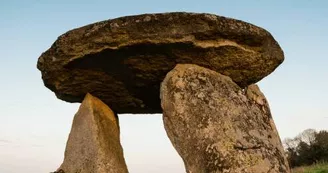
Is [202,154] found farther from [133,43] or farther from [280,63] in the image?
[280,63]

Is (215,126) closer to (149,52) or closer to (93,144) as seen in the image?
(149,52)

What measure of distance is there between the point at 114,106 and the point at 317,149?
907 inches

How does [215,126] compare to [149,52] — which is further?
[149,52]

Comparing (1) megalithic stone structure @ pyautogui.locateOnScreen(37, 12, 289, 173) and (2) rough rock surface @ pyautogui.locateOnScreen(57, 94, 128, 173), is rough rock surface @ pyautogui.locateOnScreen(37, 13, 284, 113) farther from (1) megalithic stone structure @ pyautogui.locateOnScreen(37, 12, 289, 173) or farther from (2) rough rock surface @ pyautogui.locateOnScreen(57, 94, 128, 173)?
(2) rough rock surface @ pyautogui.locateOnScreen(57, 94, 128, 173)

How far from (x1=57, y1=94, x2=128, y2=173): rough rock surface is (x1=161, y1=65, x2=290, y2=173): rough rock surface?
147 cm

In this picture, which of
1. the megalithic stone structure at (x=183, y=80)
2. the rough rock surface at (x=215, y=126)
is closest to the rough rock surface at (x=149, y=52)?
the megalithic stone structure at (x=183, y=80)

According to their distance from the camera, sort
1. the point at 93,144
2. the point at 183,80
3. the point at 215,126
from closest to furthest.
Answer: the point at 215,126, the point at 183,80, the point at 93,144

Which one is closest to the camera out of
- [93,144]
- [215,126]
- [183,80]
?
[215,126]

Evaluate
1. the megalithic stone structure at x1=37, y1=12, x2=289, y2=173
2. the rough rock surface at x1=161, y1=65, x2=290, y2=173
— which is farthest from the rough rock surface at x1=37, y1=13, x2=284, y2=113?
the rough rock surface at x1=161, y1=65, x2=290, y2=173

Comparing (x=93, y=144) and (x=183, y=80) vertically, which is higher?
(x=183, y=80)

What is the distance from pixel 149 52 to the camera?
21.7 ft

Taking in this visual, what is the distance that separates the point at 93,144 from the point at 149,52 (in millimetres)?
2004

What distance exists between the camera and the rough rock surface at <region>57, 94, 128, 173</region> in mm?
7285

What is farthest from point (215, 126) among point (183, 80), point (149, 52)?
point (149, 52)
